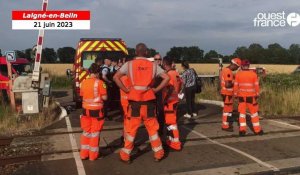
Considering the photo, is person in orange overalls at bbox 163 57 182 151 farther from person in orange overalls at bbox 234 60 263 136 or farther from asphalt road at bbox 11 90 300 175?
person in orange overalls at bbox 234 60 263 136

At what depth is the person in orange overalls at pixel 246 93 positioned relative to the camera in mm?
9727

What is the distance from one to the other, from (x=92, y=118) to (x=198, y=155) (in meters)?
2.14

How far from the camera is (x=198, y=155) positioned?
26.0 ft

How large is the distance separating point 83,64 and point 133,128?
7.45m

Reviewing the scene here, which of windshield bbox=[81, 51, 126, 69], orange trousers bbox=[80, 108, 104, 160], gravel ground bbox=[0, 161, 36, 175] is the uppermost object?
windshield bbox=[81, 51, 126, 69]

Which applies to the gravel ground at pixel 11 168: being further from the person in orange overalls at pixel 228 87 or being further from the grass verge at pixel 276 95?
the grass verge at pixel 276 95

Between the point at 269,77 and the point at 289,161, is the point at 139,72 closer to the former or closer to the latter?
the point at 289,161

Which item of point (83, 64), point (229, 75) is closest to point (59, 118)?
point (83, 64)

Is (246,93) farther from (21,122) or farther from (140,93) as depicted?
(21,122)

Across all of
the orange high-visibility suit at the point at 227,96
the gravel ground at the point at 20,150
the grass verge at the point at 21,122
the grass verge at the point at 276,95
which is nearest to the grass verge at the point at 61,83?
the grass verge at the point at 276,95

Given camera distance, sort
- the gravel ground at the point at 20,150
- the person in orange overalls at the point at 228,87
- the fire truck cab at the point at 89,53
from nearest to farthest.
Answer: the gravel ground at the point at 20,150
the person in orange overalls at the point at 228,87
the fire truck cab at the point at 89,53

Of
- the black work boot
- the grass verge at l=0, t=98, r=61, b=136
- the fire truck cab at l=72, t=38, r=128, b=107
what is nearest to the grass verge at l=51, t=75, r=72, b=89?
the fire truck cab at l=72, t=38, r=128, b=107

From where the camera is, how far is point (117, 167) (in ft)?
23.6

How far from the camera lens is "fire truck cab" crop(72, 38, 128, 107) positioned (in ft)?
46.3
